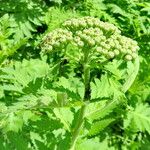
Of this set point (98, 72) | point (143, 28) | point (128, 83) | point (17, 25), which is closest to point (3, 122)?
point (128, 83)

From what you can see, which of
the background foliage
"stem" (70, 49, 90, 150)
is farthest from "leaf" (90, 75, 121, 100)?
"stem" (70, 49, 90, 150)

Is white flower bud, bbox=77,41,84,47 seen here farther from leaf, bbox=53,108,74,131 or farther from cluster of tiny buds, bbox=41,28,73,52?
leaf, bbox=53,108,74,131

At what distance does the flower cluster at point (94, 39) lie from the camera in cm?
311

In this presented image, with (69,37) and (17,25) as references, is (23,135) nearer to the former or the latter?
(69,37)

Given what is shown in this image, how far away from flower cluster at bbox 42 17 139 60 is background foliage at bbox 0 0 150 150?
0.21 m

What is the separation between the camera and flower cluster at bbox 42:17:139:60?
311cm

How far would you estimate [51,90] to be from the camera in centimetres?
321

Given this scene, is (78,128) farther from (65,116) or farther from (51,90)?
(51,90)

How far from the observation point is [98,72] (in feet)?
17.2

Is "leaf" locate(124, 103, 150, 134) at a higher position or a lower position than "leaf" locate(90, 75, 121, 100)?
lower

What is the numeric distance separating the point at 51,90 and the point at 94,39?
456 mm

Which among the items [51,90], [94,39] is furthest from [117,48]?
[51,90]

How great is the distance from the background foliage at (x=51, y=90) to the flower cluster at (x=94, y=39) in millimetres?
207

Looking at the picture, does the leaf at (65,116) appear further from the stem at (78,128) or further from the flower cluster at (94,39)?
the flower cluster at (94,39)
